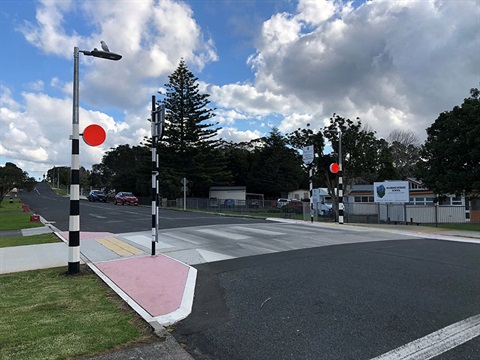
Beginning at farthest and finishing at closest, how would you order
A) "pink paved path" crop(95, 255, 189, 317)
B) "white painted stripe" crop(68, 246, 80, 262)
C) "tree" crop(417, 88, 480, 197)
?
"tree" crop(417, 88, 480, 197) → "white painted stripe" crop(68, 246, 80, 262) → "pink paved path" crop(95, 255, 189, 317)

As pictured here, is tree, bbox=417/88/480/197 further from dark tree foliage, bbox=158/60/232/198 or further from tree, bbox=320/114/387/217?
dark tree foliage, bbox=158/60/232/198

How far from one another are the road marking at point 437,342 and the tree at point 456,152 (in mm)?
16711

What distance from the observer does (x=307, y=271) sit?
24.4 feet

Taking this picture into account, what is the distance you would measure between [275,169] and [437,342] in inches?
2431

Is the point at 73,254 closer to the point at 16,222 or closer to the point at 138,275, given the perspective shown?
the point at 138,275

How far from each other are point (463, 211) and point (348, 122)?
10774 millimetres

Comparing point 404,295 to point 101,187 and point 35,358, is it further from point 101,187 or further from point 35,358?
point 101,187

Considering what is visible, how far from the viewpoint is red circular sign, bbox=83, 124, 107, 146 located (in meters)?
7.66

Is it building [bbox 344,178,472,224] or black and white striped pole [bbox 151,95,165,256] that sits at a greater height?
black and white striped pole [bbox 151,95,165,256]

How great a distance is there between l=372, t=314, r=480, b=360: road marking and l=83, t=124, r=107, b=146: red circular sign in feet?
21.4

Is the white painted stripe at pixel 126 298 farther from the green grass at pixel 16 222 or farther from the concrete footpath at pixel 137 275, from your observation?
the green grass at pixel 16 222

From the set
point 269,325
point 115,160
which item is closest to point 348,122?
point 269,325

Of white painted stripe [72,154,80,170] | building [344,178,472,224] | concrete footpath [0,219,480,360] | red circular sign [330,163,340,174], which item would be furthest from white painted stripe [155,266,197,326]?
building [344,178,472,224]

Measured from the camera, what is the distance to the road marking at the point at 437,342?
12.1 ft
